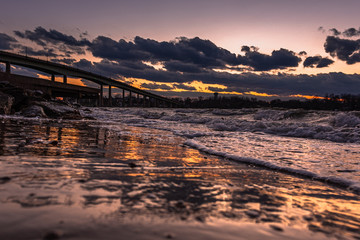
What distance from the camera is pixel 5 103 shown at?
40.7ft

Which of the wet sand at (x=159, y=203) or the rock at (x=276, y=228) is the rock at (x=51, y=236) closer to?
the wet sand at (x=159, y=203)

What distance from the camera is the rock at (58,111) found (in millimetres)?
13758

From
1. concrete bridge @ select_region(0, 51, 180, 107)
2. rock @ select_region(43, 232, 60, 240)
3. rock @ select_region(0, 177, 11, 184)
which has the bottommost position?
rock @ select_region(0, 177, 11, 184)

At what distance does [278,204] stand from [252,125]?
1142 centimetres

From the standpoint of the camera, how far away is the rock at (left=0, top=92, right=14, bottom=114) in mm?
12230

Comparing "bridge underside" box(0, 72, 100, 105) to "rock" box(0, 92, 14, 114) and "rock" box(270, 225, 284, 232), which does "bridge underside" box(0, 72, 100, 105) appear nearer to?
"rock" box(0, 92, 14, 114)

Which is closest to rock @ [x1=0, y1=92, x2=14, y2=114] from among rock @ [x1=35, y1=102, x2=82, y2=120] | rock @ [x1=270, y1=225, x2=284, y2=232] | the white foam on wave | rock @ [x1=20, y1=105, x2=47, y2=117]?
rock @ [x1=20, y1=105, x2=47, y2=117]

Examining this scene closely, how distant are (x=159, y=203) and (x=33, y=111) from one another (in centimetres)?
1338

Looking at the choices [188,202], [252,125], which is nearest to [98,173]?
[188,202]

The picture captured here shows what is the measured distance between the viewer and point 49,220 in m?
1.55

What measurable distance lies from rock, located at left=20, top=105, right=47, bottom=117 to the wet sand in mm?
10460

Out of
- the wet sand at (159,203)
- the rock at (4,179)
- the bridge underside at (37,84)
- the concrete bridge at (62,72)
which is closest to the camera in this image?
the wet sand at (159,203)

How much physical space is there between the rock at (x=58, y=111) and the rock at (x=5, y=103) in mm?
1416

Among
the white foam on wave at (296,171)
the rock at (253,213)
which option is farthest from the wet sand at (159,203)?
the white foam on wave at (296,171)
